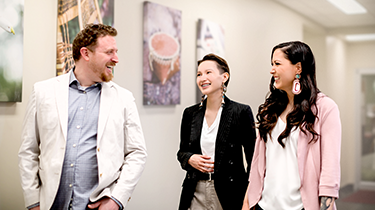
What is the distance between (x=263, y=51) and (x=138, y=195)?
2.75 meters

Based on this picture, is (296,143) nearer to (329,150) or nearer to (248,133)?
(329,150)

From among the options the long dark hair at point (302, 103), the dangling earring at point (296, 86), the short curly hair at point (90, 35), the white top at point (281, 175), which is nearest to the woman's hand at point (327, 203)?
the white top at point (281, 175)

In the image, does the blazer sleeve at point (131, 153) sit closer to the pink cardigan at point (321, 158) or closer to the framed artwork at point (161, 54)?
the pink cardigan at point (321, 158)

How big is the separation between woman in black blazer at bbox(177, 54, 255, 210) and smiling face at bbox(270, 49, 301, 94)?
458 millimetres

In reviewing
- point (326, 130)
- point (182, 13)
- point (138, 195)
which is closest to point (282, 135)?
point (326, 130)

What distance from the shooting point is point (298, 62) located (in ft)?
5.60

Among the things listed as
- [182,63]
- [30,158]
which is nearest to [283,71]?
[30,158]

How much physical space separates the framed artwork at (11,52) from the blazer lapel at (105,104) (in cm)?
64

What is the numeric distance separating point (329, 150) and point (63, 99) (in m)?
1.22

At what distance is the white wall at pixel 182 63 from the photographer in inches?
88.5

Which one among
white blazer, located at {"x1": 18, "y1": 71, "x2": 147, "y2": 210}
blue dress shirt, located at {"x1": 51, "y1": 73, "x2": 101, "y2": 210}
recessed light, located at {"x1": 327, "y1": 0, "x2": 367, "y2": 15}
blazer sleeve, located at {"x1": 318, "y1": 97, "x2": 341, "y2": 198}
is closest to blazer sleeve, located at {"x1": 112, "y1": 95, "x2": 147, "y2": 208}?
white blazer, located at {"x1": 18, "y1": 71, "x2": 147, "y2": 210}

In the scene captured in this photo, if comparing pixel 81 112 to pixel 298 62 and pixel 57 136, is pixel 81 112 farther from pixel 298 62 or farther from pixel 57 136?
pixel 298 62

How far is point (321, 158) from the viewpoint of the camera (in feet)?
5.29

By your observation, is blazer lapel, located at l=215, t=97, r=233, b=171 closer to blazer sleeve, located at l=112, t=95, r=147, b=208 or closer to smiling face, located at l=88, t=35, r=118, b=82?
blazer sleeve, located at l=112, t=95, r=147, b=208
